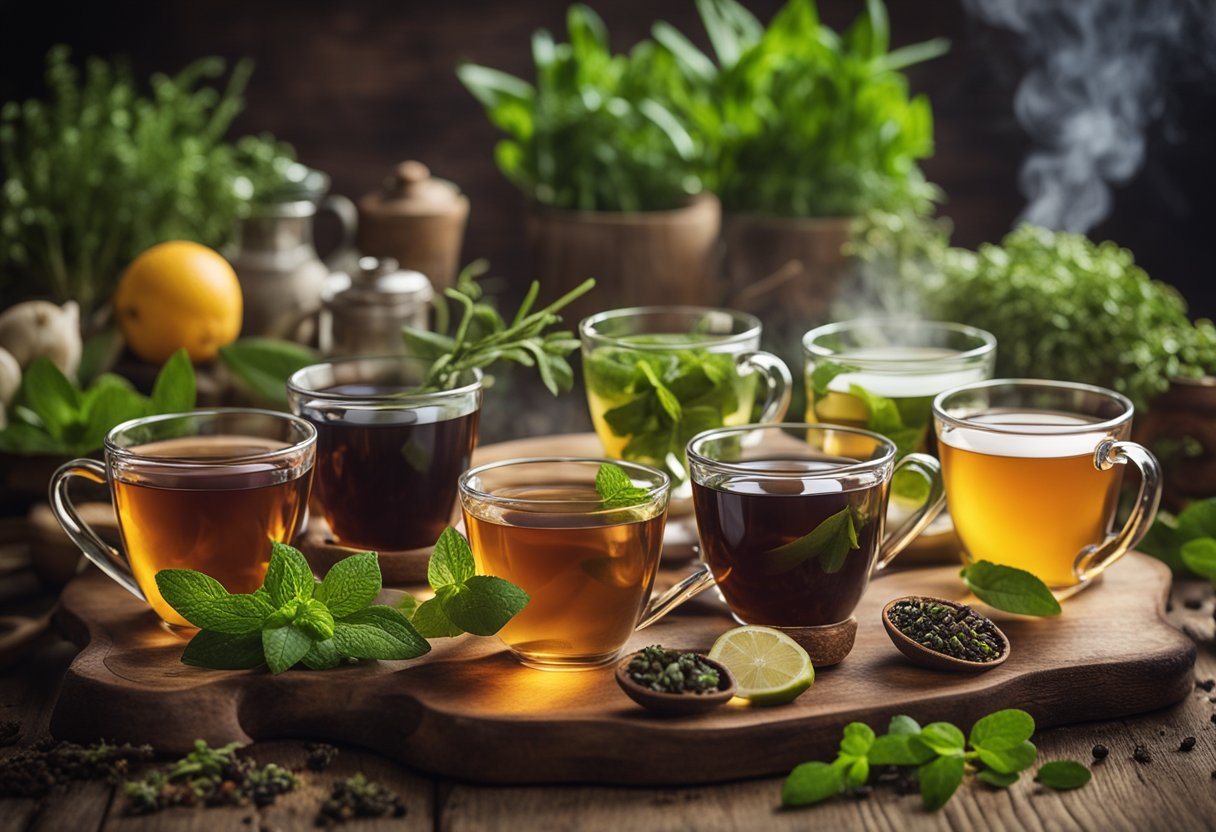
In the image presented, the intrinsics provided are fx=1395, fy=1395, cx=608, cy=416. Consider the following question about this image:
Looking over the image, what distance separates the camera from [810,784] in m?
1.47

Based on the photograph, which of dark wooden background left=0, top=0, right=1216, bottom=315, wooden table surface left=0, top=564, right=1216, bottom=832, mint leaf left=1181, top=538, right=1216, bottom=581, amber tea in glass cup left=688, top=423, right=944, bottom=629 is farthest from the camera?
dark wooden background left=0, top=0, right=1216, bottom=315

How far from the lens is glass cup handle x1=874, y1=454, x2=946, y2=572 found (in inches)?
72.8

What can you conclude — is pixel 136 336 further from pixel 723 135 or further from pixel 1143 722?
pixel 1143 722

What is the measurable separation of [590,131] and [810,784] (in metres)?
1.90

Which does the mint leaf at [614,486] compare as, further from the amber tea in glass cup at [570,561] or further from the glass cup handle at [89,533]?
the glass cup handle at [89,533]

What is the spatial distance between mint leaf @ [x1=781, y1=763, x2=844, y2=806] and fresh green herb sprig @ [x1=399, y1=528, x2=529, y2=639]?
366 millimetres

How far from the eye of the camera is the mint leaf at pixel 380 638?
5.44 ft

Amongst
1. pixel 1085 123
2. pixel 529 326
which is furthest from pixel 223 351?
pixel 1085 123

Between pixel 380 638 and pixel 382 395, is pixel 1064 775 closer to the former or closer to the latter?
pixel 380 638

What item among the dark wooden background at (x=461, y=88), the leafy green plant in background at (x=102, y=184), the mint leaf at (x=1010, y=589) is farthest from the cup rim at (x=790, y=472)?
the dark wooden background at (x=461, y=88)

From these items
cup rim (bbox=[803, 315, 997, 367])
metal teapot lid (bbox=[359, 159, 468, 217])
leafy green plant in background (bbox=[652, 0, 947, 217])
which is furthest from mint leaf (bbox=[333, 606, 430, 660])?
leafy green plant in background (bbox=[652, 0, 947, 217])

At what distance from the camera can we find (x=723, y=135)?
3.20 m

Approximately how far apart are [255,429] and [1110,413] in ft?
3.94

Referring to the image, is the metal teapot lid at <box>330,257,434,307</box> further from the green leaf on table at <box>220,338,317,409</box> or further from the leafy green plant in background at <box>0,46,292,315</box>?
the leafy green plant in background at <box>0,46,292,315</box>
